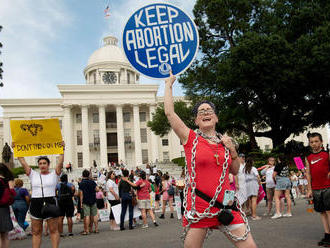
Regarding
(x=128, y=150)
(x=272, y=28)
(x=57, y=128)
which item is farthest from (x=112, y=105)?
(x=57, y=128)

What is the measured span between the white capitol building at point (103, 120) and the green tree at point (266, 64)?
26581 millimetres

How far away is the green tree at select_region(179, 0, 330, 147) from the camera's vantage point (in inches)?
877

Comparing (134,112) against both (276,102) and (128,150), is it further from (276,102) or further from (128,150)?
(276,102)

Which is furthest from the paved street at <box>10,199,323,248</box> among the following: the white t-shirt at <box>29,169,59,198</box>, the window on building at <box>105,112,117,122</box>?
the window on building at <box>105,112,117,122</box>

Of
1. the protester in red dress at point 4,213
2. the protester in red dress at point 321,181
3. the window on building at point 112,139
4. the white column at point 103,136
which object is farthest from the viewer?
the window on building at point 112,139

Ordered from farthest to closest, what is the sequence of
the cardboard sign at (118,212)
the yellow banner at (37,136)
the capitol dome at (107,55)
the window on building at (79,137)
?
the capitol dome at (107,55) < the window on building at (79,137) < the cardboard sign at (118,212) < the yellow banner at (37,136)

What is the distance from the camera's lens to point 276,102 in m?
26.7

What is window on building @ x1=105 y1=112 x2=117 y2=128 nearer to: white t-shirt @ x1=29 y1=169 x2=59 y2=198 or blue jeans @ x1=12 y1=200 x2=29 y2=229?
blue jeans @ x1=12 y1=200 x2=29 y2=229

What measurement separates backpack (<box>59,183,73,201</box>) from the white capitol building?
4363cm

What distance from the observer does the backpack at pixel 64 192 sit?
913 cm

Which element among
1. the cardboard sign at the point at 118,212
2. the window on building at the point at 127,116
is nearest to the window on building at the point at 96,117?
the window on building at the point at 127,116

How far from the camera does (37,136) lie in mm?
5785

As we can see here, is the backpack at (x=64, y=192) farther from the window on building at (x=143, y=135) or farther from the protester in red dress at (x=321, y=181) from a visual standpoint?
the window on building at (x=143, y=135)

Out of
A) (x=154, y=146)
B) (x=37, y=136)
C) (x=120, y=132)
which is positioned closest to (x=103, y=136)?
(x=120, y=132)
